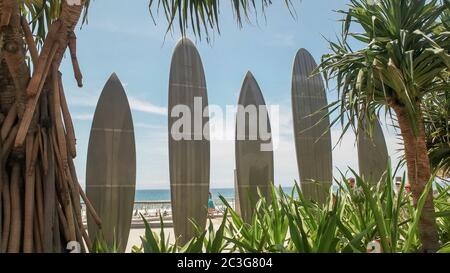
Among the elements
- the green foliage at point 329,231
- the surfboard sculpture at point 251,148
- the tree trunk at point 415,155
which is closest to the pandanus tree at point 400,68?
the tree trunk at point 415,155

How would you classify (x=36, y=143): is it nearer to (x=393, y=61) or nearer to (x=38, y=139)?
(x=38, y=139)

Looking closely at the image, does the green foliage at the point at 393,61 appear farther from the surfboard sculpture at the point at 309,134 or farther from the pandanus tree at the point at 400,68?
the surfboard sculpture at the point at 309,134

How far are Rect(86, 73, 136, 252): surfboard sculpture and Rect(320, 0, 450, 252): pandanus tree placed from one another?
2736mm

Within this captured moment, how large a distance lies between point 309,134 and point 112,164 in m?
2.39

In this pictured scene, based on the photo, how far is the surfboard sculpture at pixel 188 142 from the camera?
421 cm

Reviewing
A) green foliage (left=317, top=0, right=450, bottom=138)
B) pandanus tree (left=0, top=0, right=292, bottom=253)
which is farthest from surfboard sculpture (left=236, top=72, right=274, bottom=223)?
pandanus tree (left=0, top=0, right=292, bottom=253)

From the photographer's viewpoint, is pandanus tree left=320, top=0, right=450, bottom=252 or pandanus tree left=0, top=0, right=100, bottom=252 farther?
pandanus tree left=320, top=0, right=450, bottom=252

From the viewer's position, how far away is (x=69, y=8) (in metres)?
1.44

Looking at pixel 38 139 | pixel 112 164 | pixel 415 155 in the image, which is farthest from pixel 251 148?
pixel 38 139

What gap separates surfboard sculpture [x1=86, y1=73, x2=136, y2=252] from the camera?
4.05m

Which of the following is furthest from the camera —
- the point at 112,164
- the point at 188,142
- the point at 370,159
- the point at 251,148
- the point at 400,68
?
the point at 370,159

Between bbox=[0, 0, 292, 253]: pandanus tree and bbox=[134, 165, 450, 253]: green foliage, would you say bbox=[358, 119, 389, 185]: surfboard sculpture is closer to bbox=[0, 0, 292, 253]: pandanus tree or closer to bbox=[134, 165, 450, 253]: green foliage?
bbox=[134, 165, 450, 253]: green foliage

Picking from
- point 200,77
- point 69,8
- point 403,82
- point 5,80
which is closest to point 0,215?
point 5,80

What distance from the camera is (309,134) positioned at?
4738 millimetres
